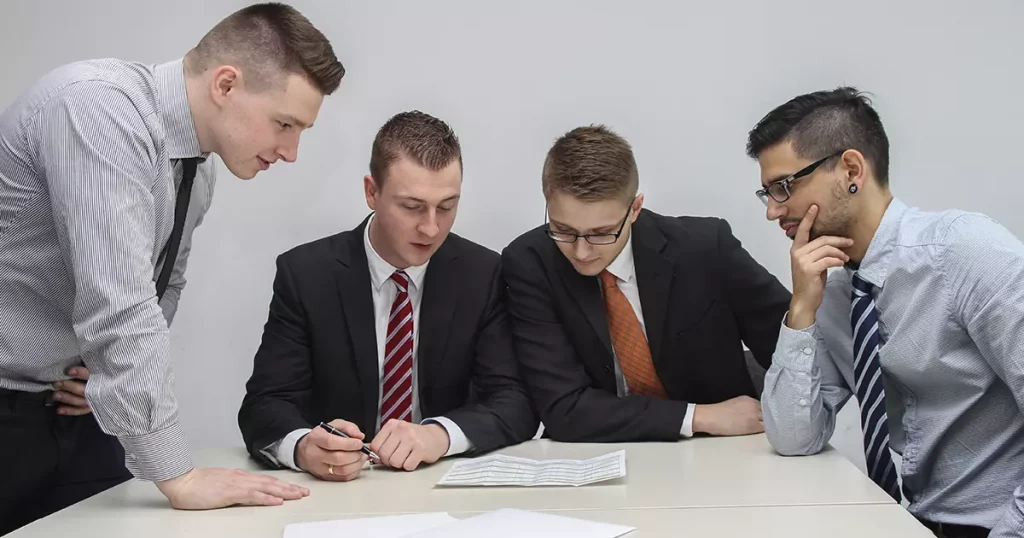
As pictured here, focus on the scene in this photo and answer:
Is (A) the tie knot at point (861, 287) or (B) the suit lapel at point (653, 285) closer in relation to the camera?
(A) the tie knot at point (861, 287)

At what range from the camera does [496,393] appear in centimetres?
230

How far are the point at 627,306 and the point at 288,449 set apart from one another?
91 cm

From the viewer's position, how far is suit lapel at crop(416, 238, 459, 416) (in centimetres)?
236

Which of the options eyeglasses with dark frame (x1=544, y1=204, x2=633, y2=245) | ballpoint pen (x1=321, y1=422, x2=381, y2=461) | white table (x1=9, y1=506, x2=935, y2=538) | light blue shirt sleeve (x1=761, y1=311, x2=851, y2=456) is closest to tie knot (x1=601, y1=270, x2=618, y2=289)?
eyeglasses with dark frame (x1=544, y1=204, x2=633, y2=245)

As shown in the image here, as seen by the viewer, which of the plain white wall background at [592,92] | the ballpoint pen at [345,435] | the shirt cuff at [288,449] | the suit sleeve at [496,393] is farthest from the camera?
the plain white wall background at [592,92]

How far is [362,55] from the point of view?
307cm

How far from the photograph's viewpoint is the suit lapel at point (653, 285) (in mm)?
2326

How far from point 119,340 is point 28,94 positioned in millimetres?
493

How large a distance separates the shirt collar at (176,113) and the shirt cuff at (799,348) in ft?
4.18

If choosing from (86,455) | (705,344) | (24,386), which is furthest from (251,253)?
(705,344)

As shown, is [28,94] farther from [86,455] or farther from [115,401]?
[86,455]

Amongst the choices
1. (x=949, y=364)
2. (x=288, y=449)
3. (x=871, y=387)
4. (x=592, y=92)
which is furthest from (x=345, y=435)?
(x=592, y=92)

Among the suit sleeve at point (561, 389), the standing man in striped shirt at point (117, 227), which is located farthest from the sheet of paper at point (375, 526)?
the suit sleeve at point (561, 389)

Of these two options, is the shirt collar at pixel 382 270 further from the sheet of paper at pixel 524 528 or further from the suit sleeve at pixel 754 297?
the sheet of paper at pixel 524 528
